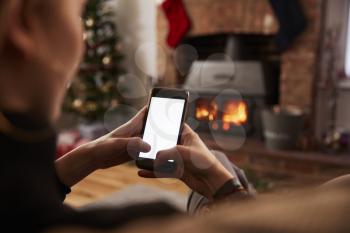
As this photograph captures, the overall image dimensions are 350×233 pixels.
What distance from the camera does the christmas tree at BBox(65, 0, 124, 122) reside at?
384 centimetres

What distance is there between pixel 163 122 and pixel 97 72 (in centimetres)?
322

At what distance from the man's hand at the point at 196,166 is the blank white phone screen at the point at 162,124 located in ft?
0.10

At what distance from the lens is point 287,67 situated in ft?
9.76

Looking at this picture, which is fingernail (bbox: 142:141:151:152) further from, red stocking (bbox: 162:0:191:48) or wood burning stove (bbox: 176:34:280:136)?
red stocking (bbox: 162:0:191:48)

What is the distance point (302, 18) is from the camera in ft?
9.23

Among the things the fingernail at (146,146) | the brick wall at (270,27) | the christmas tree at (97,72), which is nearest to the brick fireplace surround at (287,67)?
the brick wall at (270,27)

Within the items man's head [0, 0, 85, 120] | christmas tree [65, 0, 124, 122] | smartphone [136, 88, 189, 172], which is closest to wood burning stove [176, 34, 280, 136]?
christmas tree [65, 0, 124, 122]

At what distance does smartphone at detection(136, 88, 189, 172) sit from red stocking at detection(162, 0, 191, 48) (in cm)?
270

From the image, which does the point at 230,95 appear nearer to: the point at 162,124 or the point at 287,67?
the point at 287,67

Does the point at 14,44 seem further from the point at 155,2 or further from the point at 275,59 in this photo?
the point at 155,2

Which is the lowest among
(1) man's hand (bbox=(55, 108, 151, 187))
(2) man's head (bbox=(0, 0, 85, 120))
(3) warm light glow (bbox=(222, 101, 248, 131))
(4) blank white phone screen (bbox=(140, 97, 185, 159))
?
(3) warm light glow (bbox=(222, 101, 248, 131))

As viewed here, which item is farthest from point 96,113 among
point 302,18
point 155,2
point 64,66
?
point 64,66

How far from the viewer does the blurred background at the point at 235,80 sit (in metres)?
2.78

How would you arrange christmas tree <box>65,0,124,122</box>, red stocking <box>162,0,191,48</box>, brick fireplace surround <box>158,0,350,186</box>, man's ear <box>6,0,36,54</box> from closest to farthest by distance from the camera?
man's ear <box>6,0,36,54</box> → brick fireplace surround <box>158,0,350,186</box> → red stocking <box>162,0,191,48</box> → christmas tree <box>65,0,124,122</box>
